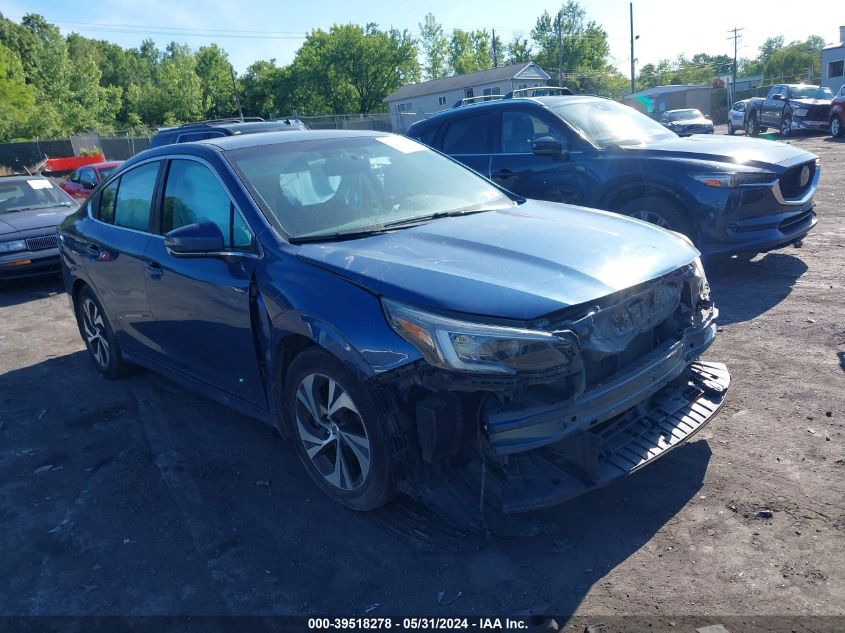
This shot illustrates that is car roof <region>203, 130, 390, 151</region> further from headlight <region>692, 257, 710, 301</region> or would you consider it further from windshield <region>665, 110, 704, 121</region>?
windshield <region>665, 110, 704, 121</region>

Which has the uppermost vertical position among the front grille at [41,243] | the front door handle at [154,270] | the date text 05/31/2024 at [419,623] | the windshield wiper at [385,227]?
the windshield wiper at [385,227]

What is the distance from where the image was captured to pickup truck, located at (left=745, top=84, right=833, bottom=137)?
2458 cm

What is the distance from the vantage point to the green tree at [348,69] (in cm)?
7269

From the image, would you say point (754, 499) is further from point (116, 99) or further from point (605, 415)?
point (116, 99)

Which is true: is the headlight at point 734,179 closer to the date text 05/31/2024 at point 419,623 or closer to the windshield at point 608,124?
the windshield at point 608,124

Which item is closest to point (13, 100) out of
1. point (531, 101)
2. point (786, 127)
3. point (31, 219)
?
point (31, 219)

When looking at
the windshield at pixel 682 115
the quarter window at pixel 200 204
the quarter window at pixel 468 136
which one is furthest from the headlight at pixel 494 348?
the windshield at pixel 682 115

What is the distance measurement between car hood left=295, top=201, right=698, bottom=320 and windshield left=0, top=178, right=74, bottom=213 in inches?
362

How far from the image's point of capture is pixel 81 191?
16.0m

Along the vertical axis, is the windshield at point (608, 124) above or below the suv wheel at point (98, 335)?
above

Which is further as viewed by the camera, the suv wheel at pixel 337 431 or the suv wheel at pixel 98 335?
the suv wheel at pixel 98 335

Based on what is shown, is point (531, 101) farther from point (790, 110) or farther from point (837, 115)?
point (790, 110)

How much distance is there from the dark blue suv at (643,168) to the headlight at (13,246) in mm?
6145

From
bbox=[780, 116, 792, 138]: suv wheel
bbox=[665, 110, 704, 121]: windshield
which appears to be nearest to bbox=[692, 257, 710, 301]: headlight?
bbox=[780, 116, 792, 138]: suv wheel
